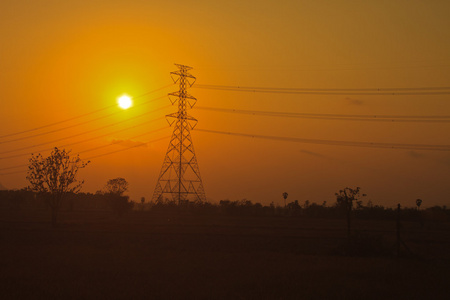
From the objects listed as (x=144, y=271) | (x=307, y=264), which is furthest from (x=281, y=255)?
(x=144, y=271)

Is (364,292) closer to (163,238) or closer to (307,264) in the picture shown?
(307,264)

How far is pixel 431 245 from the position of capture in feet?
130

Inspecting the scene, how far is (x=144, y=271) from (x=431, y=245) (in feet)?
92.6

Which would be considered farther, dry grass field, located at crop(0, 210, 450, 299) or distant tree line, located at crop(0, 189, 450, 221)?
distant tree line, located at crop(0, 189, 450, 221)

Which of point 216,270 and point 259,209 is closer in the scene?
point 216,270

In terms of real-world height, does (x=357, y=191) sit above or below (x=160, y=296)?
above

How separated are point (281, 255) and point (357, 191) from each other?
23.0 meters

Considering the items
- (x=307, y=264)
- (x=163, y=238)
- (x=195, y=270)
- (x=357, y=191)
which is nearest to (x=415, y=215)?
(x=357, y=191)

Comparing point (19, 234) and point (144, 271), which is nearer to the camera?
point (144, 271)

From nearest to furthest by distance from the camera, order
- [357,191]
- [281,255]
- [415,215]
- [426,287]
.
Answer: [426,287], [281,255], [357,191], [415,215]

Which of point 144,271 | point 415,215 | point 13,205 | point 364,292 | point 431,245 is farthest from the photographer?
point 13,205

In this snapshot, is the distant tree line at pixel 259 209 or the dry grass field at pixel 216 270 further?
the distant tree line at pixel 259 209

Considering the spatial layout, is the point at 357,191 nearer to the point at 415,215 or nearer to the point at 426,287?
the point at 426,287

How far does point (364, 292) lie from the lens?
61.6ft
